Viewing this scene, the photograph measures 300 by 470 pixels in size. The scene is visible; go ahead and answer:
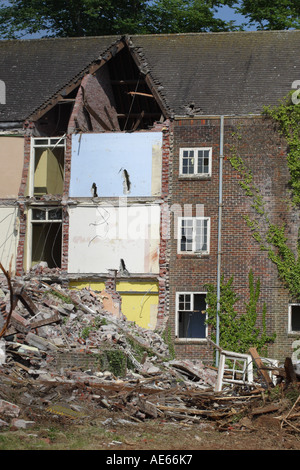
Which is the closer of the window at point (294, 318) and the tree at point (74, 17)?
the window at point (294, 318)

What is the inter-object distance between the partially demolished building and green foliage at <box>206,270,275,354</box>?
287mm

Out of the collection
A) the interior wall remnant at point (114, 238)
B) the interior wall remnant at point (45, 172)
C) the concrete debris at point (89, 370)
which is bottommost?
the concrete debris at point (89, 370)

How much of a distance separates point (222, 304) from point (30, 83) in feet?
37.6

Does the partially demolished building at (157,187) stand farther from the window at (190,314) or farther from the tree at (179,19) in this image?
the tree at (179,19)

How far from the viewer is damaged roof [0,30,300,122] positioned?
Answer: 28.6m

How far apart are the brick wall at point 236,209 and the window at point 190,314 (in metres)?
0.24

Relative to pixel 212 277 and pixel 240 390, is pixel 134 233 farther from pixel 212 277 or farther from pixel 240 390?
pixel 240 390

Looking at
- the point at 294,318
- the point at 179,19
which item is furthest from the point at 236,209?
the point at 179,19

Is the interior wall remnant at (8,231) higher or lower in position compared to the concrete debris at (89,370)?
higher

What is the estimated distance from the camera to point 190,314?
2769 centimetres

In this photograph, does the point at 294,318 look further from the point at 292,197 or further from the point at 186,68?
the point at 186,68

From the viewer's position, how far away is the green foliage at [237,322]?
26.6 m

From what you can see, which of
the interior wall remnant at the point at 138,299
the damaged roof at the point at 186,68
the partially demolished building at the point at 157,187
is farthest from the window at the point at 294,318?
the damaged roof at the point at 186,68
